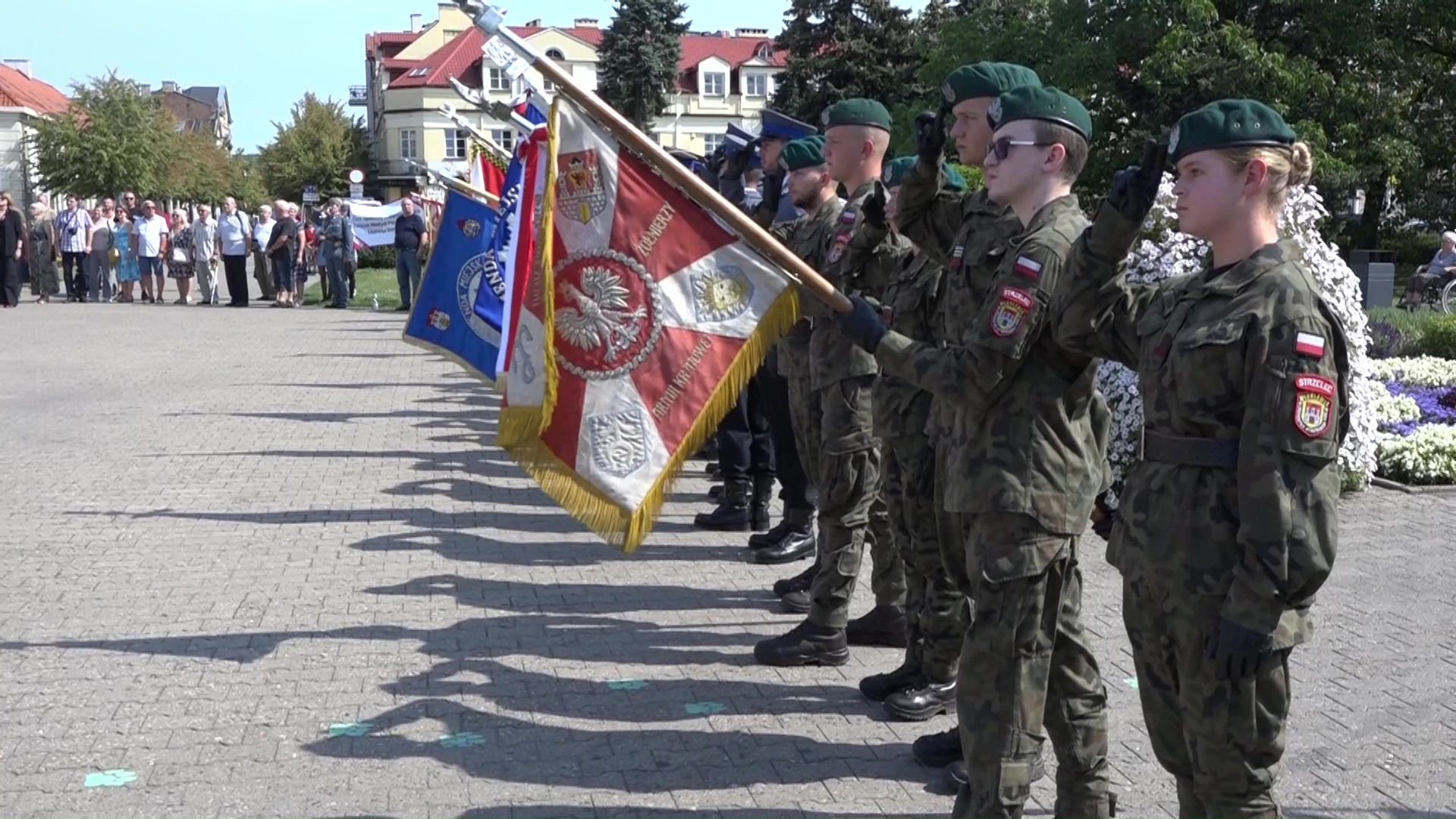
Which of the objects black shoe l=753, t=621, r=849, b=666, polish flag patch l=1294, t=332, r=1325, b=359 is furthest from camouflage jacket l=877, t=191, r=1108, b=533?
black shoe l=753, t=621, r=849, b=666

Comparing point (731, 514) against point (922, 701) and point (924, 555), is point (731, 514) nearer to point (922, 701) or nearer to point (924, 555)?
point (922, 701)

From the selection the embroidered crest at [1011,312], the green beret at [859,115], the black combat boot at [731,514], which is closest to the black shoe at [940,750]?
the embroidered crest at [1011,312]

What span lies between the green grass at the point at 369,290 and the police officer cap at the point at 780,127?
A: 68.8 feet

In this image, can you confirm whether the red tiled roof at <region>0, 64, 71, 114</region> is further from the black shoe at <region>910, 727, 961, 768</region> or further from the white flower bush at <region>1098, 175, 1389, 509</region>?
the black shoe at <region>910, 727, 961, 768</region>

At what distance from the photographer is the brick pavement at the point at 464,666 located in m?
4.68

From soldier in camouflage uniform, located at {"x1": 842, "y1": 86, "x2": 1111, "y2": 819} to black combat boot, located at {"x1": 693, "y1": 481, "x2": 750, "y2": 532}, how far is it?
4.84 m

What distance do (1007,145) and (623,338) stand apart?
138cm

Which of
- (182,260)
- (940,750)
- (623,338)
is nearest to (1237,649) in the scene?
(940,750)

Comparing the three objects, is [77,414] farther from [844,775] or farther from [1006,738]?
[1006,738]

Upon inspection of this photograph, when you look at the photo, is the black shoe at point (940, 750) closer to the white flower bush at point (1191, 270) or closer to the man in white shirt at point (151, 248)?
the white flower bush at point (1191, 270)

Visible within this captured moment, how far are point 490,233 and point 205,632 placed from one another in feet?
12.0

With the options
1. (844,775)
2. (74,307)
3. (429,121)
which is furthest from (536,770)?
(429,121)

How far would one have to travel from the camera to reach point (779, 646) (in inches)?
235

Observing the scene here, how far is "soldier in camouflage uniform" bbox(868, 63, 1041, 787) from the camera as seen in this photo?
170 inches
